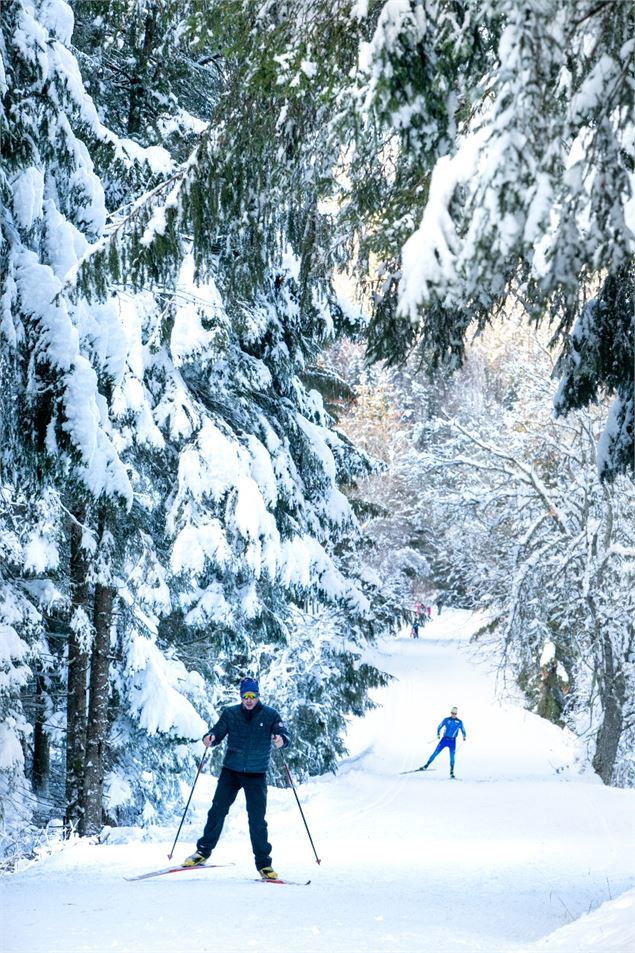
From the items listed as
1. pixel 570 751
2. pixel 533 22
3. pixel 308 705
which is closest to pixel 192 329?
pixel 533 22

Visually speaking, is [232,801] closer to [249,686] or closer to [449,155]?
[249,686]

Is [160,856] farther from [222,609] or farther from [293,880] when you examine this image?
[222,609]

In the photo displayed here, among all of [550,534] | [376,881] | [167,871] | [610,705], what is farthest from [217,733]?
[550,534]

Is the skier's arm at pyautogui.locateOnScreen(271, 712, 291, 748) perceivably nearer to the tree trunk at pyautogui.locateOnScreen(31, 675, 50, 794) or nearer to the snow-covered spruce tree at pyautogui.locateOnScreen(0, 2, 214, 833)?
the snow-covered spruce tree at pyautogui.locateOnScreen(0, 2, 214, 833)

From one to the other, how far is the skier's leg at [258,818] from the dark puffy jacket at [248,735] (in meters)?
0.09

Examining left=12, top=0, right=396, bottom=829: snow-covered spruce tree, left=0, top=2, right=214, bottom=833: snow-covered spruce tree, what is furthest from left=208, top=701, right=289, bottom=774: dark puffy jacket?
left=12, top=0, right=396, bottom=829: snow-covered spruce tree

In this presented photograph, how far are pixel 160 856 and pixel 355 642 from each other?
A: 14.2m

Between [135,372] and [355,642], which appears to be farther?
[355,642]

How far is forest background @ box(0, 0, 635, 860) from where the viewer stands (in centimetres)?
473

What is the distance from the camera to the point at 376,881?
352 inches

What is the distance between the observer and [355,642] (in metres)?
23.9

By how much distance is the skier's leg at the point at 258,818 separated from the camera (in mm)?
8500

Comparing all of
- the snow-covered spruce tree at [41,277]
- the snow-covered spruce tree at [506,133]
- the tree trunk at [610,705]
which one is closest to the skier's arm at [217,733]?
the snow-covered spruce tree at [41,277]

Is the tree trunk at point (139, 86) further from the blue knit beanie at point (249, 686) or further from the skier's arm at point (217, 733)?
the skier's arm at point (217, 733)
